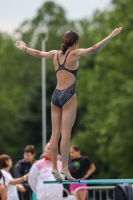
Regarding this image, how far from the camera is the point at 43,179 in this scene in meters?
14.1

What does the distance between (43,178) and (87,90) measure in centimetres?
4171

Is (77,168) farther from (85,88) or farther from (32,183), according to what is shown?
(85,88)

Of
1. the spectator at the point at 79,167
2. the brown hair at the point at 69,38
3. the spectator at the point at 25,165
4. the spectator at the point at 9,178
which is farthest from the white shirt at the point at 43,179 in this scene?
the spectator at the point at 79,167

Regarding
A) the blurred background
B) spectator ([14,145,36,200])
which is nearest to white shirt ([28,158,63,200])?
spectator ([14,145,36,200])

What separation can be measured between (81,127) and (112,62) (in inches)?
505

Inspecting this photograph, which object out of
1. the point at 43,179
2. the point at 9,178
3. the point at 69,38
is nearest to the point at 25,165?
the point at 9,178

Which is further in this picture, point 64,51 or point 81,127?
point 81,127

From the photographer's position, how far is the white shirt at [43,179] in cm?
1402

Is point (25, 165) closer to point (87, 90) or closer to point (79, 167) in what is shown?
point (79, 167)

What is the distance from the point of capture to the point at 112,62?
47594 mm

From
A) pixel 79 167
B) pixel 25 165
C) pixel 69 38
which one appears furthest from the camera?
pixel 79 167

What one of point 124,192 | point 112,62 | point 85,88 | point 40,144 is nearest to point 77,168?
point 124,192

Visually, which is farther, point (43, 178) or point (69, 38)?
point (43, 178)

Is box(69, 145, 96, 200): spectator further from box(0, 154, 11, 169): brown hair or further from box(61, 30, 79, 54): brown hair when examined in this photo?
box(61, 30, 79, 54): brown hair
